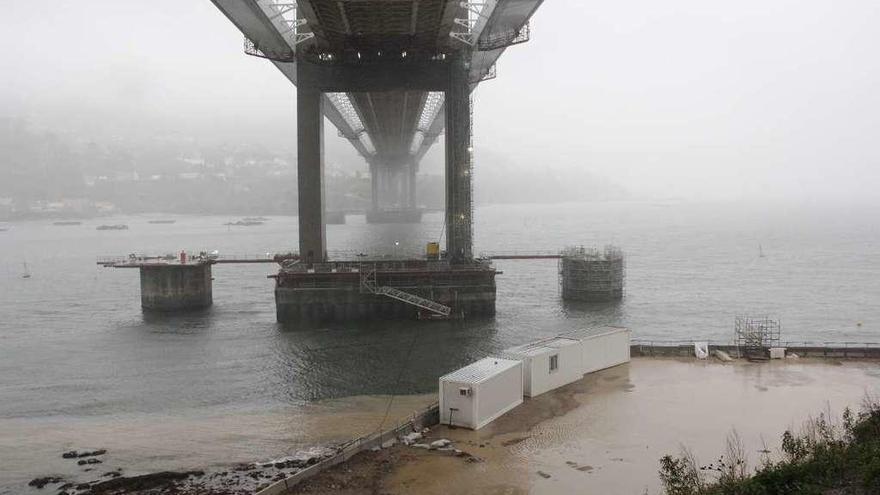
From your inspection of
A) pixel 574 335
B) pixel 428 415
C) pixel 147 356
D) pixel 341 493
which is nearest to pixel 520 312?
pixel 574 335

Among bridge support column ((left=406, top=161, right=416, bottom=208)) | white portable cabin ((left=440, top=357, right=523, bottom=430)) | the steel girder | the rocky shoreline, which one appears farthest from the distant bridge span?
bridge support column ((left=406, top=161, right=416, bottom=208))

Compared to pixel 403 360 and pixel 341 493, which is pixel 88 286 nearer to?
pixel 403 360

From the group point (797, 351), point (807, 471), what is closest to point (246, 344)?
point (797, 351)

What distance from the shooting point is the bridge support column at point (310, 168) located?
135ft

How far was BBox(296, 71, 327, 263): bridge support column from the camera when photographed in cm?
4128

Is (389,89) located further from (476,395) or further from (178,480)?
(178,480)

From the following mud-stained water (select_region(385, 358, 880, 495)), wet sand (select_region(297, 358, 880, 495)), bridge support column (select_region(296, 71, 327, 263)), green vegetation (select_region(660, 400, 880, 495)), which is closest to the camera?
green vegetation (select_region(660, 400, 880, 495))

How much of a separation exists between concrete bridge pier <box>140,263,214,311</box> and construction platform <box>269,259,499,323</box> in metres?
8.37

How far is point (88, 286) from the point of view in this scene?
6062 centimetres

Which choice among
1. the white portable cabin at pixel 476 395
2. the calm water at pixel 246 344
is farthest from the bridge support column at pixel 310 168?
the white portable cabin at pixel 476 395

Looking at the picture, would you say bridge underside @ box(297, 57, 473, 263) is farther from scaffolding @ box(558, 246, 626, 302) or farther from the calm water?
scaffolding @ box(558, 246, 626, 302)

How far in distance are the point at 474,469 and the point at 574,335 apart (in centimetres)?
969

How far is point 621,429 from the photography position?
19156 millimetres

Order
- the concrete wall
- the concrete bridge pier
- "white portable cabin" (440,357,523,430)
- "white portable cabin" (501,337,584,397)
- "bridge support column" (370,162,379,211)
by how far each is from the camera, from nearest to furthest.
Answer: "white portable cabin" (440,357,523,430) → "white portable cabin" (501,337,584,397) → the concrete wall → the concrete bridge pier → "bridge support column" (370,162,379,211)
